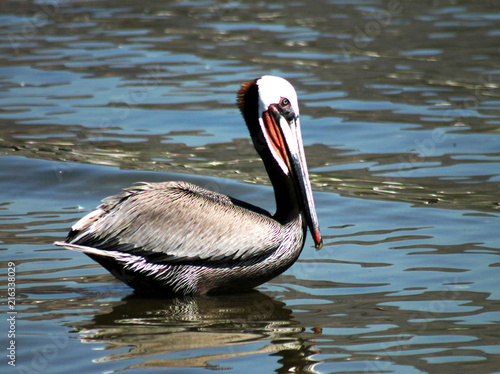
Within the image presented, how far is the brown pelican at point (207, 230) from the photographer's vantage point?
5352mm

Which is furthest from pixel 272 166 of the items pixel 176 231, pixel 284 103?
pixel 176 231

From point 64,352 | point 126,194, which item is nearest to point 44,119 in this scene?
point 126,194

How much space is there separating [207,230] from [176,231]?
0.67 ft

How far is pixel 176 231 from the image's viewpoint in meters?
5.39

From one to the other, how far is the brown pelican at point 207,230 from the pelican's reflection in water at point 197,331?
0.47 ft

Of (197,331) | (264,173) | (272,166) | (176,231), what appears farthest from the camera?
(264,173)

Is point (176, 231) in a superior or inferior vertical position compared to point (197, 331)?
superior

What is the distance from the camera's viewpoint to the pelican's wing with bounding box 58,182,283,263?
210 inches

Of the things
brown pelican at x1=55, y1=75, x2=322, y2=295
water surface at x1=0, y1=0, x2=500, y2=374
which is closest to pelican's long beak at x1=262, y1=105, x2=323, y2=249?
brown pelican at x1=55, y1=75, x2=322, y2=295

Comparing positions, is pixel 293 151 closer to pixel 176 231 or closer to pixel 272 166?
pixel 272 166

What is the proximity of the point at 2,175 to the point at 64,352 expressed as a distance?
3.92m

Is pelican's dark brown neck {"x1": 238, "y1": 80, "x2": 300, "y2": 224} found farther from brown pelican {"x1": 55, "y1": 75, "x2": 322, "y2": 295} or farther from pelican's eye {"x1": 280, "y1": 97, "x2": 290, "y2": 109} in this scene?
pelican's eye {"x1": 280, "y1": 97, "x2": 290, "y2": 109}

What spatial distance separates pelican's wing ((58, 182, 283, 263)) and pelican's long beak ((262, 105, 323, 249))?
0.28 metres

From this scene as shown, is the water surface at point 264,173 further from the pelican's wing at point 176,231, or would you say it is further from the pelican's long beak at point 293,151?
the pelican's long beak at point 293,151
